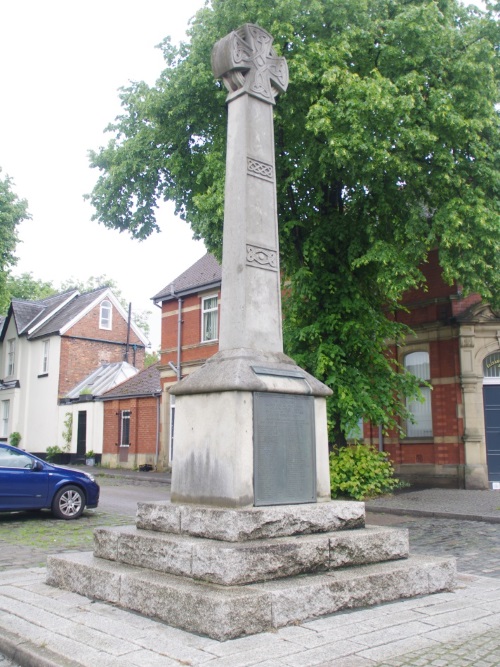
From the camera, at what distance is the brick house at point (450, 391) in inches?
752

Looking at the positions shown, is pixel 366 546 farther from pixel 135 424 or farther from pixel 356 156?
pixel 135 424

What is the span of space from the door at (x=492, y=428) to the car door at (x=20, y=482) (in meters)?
12.5

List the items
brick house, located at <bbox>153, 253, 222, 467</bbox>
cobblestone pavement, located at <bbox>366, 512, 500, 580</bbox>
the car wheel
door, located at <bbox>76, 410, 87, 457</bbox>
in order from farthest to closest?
1. door, located at <bbox>76, 410, 87, 457</bbox>
2. brick house, located at <bbox>153, 253, 222, 467</bbox>
3. the car wheel
4. cobblestone pavement, located at <bbox>366, 512, 500, 580</bbox>

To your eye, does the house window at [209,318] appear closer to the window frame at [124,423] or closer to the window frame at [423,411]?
the window frame at [124,423]

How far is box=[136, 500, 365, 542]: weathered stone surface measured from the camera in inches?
222

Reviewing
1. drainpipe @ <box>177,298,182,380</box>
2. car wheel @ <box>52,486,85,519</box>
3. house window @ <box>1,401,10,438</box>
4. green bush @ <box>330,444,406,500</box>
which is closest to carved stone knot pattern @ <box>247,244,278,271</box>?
car wheel @ <box>52,486,85,519</box>

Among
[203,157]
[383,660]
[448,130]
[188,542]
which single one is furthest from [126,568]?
[203,157]

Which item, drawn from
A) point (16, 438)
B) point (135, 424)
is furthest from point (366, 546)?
point (16, 438)

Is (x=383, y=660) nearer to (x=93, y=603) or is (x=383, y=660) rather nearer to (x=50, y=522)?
(x=93, y=603)

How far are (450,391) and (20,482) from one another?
12.5 meters

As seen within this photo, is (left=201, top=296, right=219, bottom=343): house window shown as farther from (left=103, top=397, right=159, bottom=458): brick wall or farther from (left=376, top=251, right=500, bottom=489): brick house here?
(left=376, top=251, right=500, bottom=489): brick house

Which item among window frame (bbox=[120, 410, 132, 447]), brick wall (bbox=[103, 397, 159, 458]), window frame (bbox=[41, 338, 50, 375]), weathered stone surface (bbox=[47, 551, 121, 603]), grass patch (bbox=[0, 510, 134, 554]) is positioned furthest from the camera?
window frame (bbox=[41, 338, 50, 375])

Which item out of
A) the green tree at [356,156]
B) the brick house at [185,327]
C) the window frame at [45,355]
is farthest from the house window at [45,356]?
the green tree at [356,156]

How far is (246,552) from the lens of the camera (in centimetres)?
530
